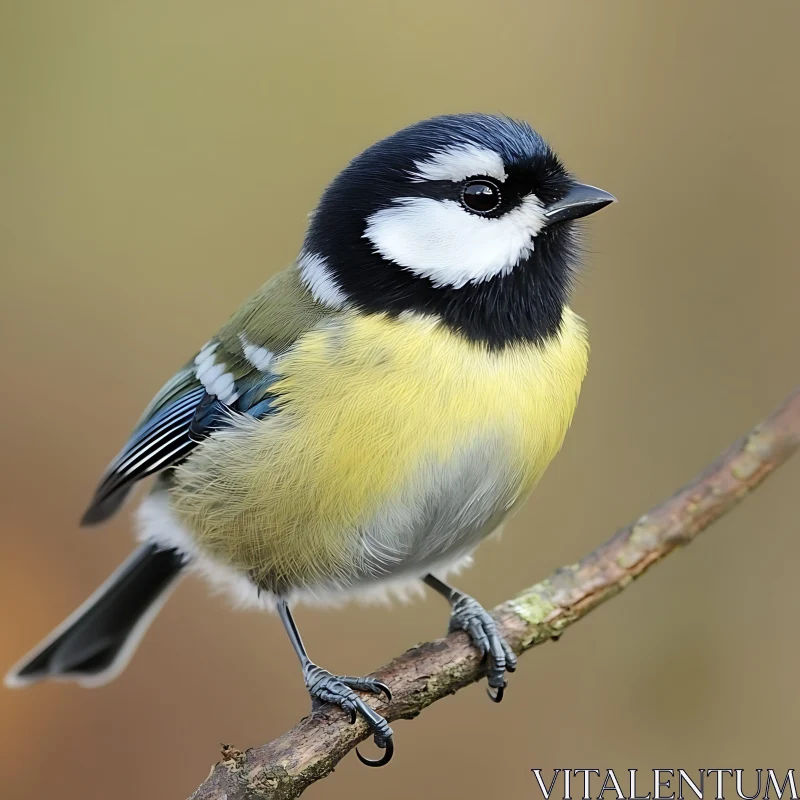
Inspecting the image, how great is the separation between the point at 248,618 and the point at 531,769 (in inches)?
27.4

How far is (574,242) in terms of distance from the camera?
5.91ft

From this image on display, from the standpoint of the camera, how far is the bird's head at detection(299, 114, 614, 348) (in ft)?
5.38

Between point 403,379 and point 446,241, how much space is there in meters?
0.23

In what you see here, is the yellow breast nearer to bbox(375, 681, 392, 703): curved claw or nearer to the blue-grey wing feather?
the blue-grey wing feather

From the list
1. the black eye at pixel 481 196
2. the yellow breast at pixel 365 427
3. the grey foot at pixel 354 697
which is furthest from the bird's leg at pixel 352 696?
the black eye at pixel 481 196

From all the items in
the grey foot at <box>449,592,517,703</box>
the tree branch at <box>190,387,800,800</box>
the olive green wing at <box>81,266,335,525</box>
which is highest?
the olive green wing at <box>81,266,335,525</box>

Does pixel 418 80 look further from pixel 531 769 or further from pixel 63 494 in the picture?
pixel 531 769

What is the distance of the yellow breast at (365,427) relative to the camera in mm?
1582

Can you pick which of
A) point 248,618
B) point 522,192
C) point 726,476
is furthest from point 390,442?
point 248,618

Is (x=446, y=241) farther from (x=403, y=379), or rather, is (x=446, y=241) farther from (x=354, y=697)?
(x=354, y=697)

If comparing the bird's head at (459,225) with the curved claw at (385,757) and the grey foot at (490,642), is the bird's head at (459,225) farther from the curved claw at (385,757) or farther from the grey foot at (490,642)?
the curved claw at (385,757)

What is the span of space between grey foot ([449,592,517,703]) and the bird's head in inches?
20.2

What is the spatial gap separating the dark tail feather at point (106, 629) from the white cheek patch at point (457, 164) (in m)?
0.97

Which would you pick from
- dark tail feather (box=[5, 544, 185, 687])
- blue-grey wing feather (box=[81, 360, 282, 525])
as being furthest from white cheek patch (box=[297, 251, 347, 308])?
dark tail feather (box=[5, 544, 185, 687])
